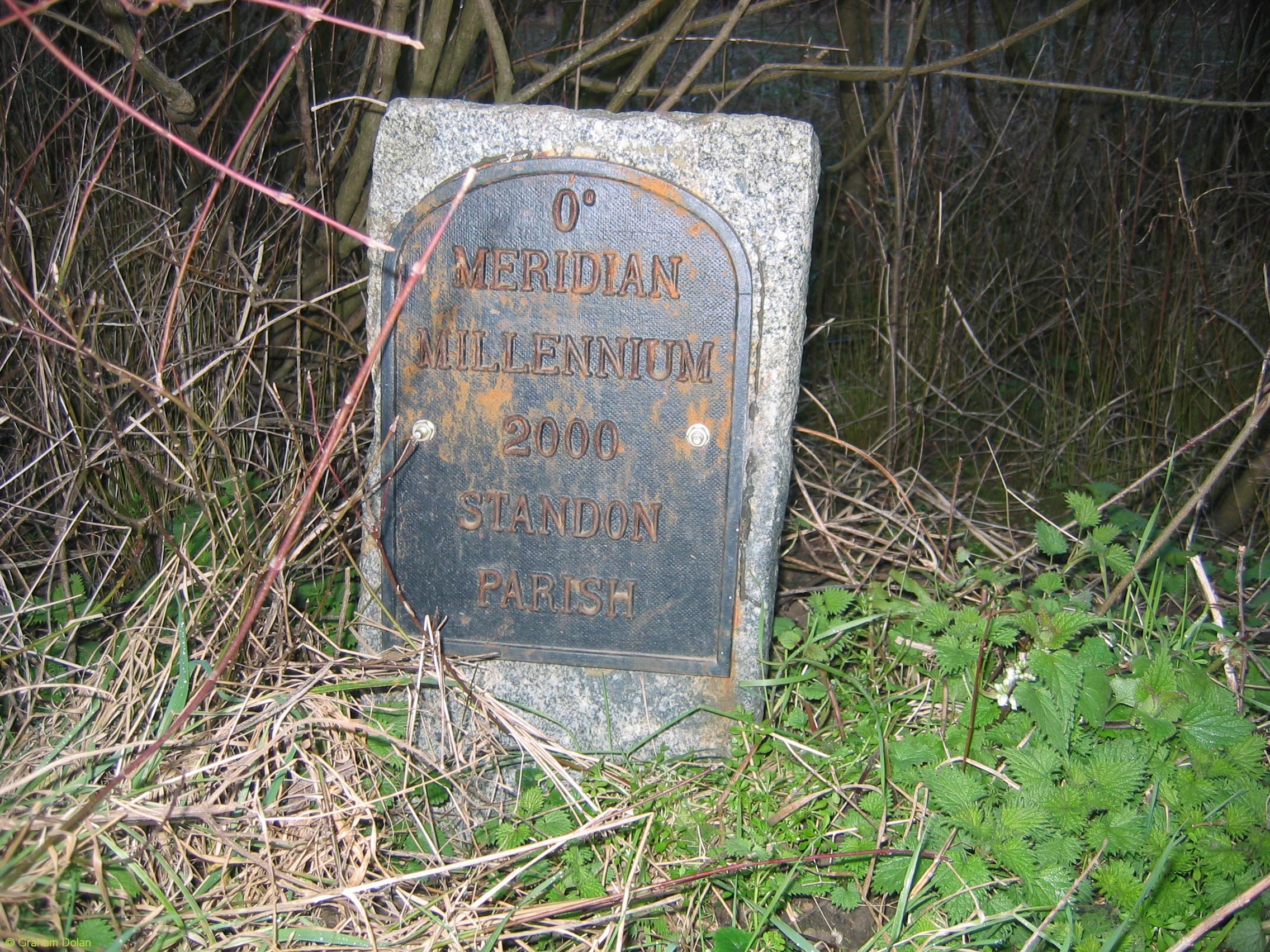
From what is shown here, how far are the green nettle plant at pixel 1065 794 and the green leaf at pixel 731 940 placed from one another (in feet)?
0.54

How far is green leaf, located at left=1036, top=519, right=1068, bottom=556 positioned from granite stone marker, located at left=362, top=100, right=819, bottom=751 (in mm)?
588

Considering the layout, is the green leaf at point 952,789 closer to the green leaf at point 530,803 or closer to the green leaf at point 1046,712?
the green leaf at point 1046,712

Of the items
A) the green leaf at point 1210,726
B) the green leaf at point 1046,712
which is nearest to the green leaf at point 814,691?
the green leaf at point 1046,712

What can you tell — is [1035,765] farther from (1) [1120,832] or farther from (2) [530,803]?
(2) [530,803]

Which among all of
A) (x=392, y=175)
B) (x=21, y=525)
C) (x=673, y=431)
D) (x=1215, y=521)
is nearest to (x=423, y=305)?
(x=392, y=175)

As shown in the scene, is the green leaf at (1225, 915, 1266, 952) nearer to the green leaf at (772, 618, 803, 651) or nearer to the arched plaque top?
the green leaf at (772, 618, 803, 651)

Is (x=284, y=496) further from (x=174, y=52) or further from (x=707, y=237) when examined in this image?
(x=174, y=52)

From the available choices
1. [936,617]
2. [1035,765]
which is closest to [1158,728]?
[1035,765]

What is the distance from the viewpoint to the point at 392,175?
188 centimetres

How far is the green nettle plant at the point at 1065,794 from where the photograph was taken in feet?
4.98

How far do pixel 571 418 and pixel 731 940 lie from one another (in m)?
0.97

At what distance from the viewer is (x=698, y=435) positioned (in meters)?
1.88

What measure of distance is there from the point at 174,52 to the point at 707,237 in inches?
66.8

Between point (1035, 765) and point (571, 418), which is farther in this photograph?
point (571, 418)
